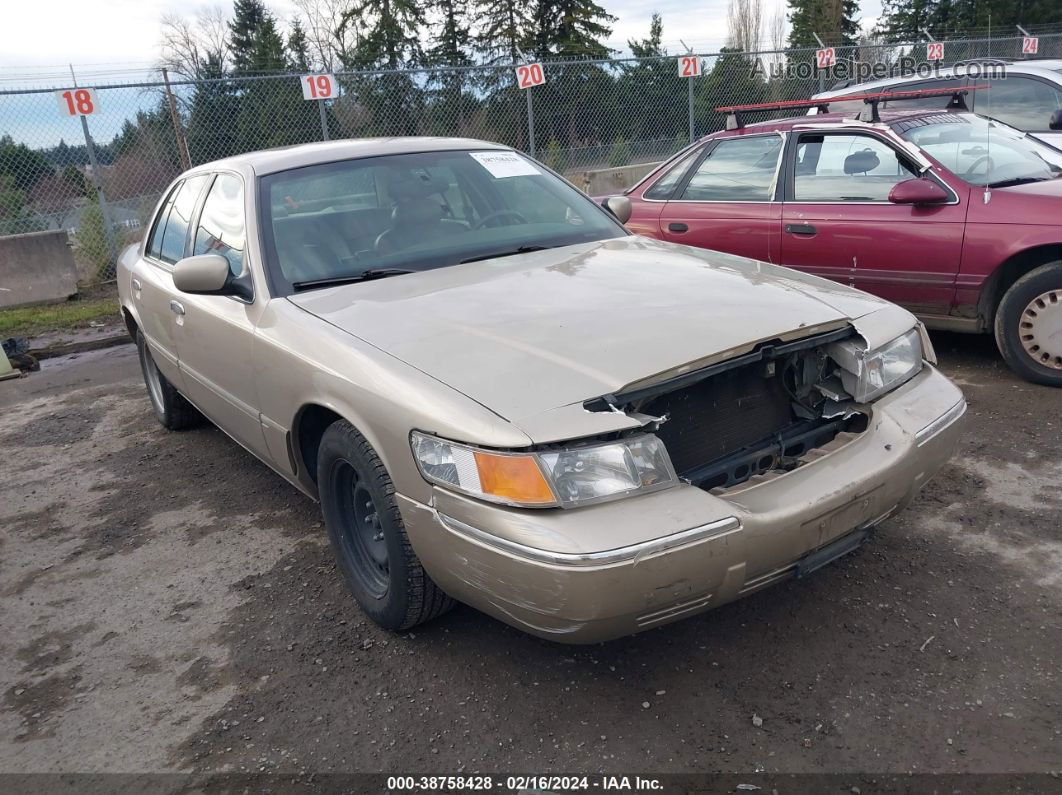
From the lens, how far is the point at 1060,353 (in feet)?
15.7

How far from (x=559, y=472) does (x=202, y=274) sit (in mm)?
1818

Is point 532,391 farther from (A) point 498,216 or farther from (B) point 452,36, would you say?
(B) point 452,36

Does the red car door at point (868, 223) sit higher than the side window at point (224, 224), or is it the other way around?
the side window at point (224, 224)

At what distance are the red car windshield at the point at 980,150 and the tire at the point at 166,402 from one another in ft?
15.5

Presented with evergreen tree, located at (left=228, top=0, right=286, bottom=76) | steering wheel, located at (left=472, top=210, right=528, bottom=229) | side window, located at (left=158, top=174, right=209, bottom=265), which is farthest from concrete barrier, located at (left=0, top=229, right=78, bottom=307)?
evergreen tree, located at (left=228, top=0, right=286, bottom=76)

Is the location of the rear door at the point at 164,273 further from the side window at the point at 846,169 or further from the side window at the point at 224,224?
the side window at the point at 846,169

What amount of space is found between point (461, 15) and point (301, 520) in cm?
3107

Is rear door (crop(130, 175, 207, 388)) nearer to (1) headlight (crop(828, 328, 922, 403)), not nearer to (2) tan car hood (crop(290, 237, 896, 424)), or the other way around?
(2) tan car hood (crop(290, 237, 896, 424))

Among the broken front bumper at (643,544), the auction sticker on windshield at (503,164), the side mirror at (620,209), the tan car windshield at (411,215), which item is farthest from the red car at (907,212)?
the broken front bumper at (643,544)

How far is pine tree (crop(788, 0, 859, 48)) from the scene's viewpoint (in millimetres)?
35688

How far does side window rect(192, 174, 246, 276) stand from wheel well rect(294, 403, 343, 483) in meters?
0.74

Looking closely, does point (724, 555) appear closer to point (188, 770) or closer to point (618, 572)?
point (618, 572)

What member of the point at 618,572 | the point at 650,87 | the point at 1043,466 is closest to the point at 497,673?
the point at 618,572

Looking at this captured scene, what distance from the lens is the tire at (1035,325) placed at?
4.73 m
